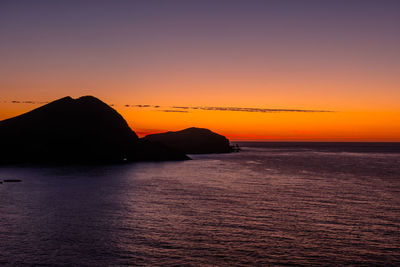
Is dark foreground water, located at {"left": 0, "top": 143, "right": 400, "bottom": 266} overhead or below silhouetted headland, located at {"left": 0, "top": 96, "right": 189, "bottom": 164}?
below

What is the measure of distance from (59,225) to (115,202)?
42.6 feet

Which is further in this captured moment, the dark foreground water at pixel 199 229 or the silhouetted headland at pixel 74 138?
the silhouetted headland at pixel 74 138

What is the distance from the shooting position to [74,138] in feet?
455

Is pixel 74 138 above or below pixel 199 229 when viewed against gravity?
above

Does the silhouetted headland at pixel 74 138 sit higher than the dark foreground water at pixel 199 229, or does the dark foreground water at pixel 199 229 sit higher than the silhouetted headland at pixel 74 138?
the silhouetted headland at pixel 74 138

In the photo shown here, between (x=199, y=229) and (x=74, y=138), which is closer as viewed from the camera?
(x=199, y=229)

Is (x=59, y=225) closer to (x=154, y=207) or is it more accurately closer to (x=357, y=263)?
(x=154, y=207)

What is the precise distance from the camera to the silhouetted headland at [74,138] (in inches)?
5177

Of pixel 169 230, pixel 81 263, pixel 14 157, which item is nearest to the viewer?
pixel 81 263

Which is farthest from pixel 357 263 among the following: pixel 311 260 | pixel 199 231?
pixel 199 231

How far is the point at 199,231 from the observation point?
28.6 metres

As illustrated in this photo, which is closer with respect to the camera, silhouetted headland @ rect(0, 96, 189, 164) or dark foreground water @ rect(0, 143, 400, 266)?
dark foreground water @ rect(0, 143, 400, 266)

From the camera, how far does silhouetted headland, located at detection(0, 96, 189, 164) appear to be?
431 feet

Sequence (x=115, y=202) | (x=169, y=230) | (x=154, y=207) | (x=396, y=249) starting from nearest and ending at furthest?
(x=396, y=249) → (x=169, y=230) → (x=154, y=207) → (x=115, y=202)
